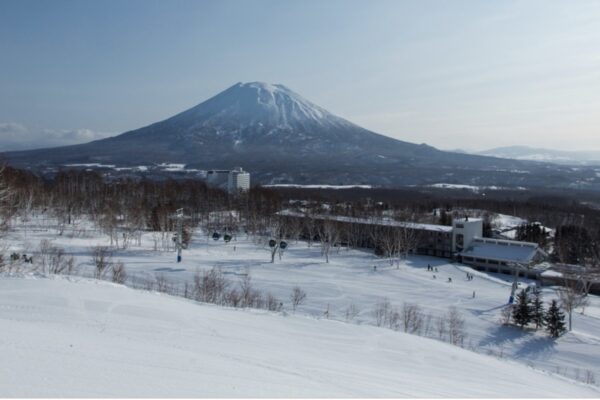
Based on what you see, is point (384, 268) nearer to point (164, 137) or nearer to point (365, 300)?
point (365, 300)

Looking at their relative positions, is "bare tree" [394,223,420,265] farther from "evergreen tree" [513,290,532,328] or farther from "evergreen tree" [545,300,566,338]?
"evergreen tree" [545,300,566,338]

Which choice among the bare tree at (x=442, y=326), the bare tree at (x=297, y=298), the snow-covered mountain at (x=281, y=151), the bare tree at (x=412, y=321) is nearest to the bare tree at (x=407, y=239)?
the bare tree at (x=297, y=298)

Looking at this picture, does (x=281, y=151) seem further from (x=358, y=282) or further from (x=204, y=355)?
(x=204, y=355)

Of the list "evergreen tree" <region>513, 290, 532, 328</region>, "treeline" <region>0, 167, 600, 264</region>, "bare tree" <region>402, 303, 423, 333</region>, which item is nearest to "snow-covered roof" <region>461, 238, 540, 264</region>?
"treeline" <region>0, 167, 600, 264</region>

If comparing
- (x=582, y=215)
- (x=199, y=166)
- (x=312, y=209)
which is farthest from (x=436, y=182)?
(x=312, y=209)

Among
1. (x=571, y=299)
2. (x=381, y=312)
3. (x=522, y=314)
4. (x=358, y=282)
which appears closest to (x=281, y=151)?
(x=358, y=282)

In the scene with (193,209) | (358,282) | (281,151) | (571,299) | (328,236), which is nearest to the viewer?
(571,299)

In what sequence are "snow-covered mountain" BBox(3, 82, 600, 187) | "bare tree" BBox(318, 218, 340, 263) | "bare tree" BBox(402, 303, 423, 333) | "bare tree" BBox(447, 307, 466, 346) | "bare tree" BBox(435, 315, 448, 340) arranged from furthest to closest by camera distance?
"snow-covered mountain" BBox(3, 82, 600, 187) < "bare tree" BBox(318, 218, 340, 263) < "bare tree" BBox(402, 303, 423, 333) < "bare tree" BBox(435, 315, 448, 340) < "bare tree" BBox(447, 307, 466, 346)
